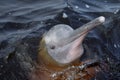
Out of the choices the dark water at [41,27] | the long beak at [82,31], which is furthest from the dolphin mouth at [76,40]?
the dark water at [41,27]

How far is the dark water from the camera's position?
6832 mm

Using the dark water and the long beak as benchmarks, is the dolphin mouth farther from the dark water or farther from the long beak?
the dark water

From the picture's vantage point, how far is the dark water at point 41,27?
Result: 22.4 ft

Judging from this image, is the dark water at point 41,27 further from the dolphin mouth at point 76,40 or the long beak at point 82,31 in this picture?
the long beak at point 82,31

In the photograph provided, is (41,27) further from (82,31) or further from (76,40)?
(82,31)

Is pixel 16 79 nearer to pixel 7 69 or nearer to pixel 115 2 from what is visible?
pixel 7 69

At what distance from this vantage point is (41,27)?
7602mm

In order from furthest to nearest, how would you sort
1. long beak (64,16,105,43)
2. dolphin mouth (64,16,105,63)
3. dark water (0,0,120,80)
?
dark water (0,0,120,80), dolphin mouth (64,16,105,63), long beak (64,16,105,43)

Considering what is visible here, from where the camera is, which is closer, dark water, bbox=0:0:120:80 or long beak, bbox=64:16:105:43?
long beak, bbox=64:16:105:43

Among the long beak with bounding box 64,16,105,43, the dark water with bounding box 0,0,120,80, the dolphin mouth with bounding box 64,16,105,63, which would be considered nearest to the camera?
the long beak with bounding box 64,16,105,43

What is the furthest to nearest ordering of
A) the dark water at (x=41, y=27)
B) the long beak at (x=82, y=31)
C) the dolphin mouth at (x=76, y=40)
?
the dark water at (x=41, y=27) → the dolphin mouth at (x=76, y=40) → the long beak at (x=82, y=31)

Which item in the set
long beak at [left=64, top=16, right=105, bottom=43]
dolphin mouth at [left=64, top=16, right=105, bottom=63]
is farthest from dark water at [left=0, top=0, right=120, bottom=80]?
long beak at [left=64, top=16, right=105, bottom=43]

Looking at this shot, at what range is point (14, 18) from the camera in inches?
319

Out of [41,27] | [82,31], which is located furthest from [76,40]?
[41,27]
